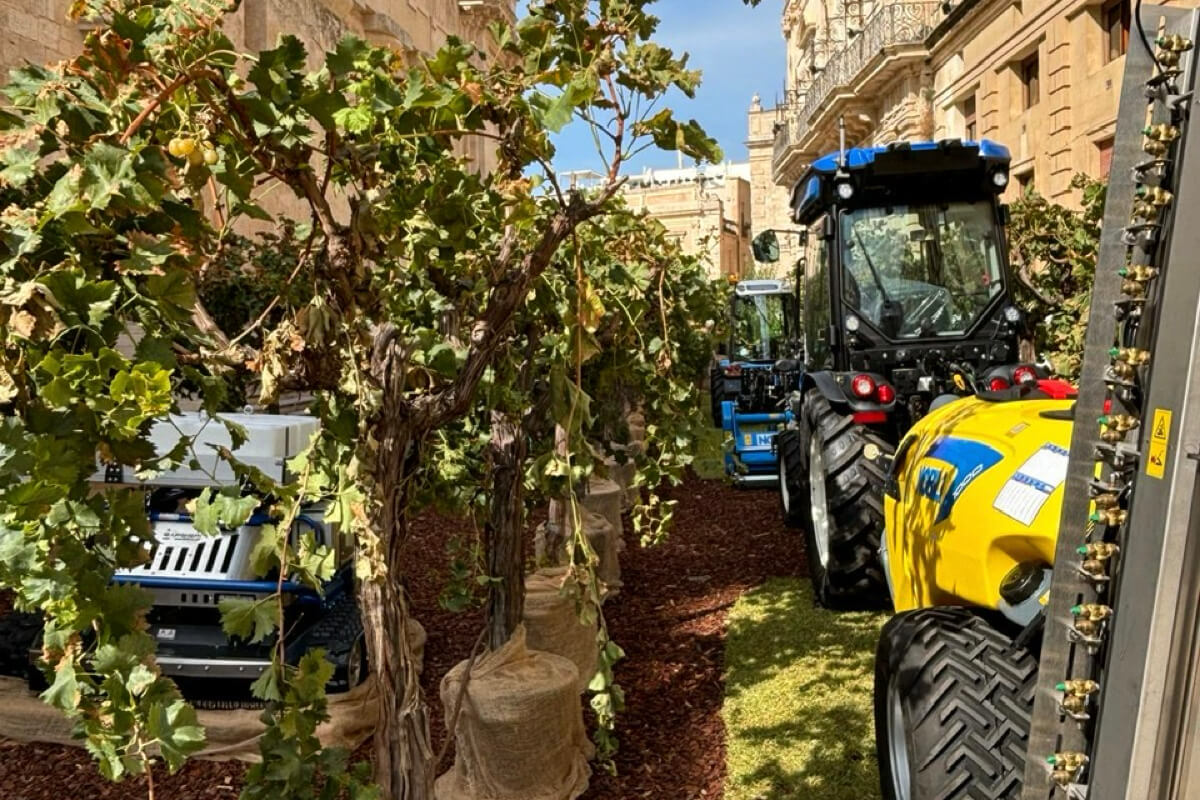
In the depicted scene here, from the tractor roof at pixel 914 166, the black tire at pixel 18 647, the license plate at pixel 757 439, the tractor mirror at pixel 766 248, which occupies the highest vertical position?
the tractor roof at pixel 914 166

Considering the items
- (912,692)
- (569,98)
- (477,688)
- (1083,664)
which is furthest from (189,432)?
(1083,664)

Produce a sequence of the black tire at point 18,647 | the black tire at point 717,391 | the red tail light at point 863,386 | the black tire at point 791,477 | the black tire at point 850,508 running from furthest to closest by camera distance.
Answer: the black tire at point 717,391 → the black tire at point 791,477 → the red tail light at point 863,386 → the black tire at point 850,508 → the black tire at point 18,647

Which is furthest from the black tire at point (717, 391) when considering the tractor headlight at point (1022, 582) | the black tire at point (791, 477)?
the tractor headlight at point (1022, 582)

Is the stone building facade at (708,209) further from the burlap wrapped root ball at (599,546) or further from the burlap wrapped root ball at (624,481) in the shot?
the burlap wrapped root ball at (599,546)

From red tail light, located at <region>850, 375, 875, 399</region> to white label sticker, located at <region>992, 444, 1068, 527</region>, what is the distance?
2570 millimetres

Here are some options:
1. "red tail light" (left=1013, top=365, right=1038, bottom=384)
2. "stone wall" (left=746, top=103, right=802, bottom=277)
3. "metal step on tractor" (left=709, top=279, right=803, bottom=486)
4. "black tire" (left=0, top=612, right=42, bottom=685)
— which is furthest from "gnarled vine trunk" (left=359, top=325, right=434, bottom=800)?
"stone wall" (left=746, top=103, right=802, bottom=277)

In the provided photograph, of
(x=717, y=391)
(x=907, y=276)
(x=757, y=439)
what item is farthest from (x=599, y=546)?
(x=717, y=391)

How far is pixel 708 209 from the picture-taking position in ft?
142

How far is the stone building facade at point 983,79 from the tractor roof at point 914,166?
4769mm

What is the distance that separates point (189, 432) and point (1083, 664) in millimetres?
3594

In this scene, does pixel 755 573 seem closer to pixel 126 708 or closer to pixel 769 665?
pixel 769 665

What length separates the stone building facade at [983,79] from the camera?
13.5 metres

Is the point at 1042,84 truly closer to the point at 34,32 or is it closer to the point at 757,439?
the point at 757,439

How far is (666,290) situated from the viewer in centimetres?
667
